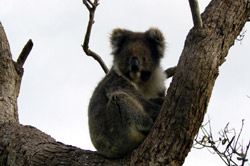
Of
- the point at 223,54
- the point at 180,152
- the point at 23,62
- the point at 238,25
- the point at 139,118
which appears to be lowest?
the point at 180,152

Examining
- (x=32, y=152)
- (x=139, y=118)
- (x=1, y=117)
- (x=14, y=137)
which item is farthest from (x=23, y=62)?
(x=139, y=118)

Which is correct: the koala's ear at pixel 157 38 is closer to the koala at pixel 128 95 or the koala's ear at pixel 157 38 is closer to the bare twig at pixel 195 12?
the koala at pixel 128 95

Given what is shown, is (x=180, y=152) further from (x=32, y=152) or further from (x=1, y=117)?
(x=1, y=117)

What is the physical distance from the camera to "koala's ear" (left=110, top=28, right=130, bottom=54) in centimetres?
550

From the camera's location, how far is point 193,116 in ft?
11.5

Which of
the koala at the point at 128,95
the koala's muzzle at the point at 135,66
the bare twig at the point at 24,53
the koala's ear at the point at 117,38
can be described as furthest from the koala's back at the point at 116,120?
→ the bare twig at the point at 24,53

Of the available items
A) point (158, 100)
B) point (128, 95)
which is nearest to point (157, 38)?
point (158, 100)

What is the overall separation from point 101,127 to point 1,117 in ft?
5.75

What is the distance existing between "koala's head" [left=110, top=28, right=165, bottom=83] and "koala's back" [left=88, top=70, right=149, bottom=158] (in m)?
0.21

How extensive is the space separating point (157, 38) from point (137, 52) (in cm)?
52

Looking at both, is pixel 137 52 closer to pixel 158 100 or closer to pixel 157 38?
pixel 157 38

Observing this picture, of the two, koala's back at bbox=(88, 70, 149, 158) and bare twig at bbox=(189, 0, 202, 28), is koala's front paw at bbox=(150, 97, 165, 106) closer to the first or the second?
koala's back at bbox=(88, 70, 149, 158)

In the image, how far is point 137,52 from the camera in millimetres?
5055

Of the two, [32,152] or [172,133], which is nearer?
[172,133]
